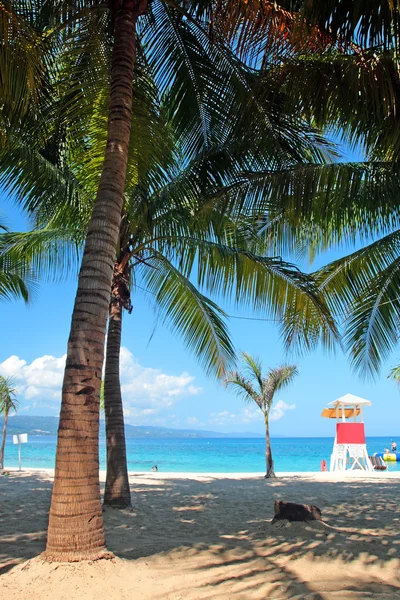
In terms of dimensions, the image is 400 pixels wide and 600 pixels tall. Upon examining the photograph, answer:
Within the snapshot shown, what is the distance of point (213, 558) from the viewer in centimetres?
450

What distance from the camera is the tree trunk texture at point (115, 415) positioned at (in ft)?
26.8

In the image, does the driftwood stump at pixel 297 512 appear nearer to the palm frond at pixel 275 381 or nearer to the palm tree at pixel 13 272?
the palm tree at pixel 13 272

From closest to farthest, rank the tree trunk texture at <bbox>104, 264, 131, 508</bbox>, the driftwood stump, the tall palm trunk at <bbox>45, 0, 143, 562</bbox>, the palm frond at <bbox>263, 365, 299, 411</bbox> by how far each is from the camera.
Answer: the tall palm trunk at <bbox>45, 0, 143, 562</bbox> → the driftwood stump → the tree trunk texture at <bbox>104, 264, 131, 508</bbox> → the palm frond at <bbox>263, 365, 299, 411</bbox>

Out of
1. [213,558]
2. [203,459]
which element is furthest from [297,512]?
[203,459]

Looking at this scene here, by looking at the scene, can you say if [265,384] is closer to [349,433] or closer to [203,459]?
[349,433]

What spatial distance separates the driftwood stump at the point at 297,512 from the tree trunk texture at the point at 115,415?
Answer: 2911 mm

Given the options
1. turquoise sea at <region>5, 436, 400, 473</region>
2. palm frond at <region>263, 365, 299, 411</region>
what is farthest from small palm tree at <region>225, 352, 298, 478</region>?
turquoise sea at <region>5, 436, 400, 473</region>

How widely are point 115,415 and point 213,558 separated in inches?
163

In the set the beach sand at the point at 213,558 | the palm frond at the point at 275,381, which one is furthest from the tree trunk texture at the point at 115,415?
the palm frond at the point at 275,381

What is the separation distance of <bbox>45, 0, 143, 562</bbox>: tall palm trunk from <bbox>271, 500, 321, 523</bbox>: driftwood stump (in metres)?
2.91

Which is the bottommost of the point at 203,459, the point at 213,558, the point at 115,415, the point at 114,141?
the point at 203,459

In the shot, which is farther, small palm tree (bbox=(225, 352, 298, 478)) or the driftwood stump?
small palm tree (bbox=(225, 352, 298, 478))

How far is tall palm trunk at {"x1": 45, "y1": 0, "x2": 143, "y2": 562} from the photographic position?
3.81m

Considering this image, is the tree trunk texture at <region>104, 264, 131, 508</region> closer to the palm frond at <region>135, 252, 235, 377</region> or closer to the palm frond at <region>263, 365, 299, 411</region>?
the palm frond at <region>135, 252, 235, 377</region>
